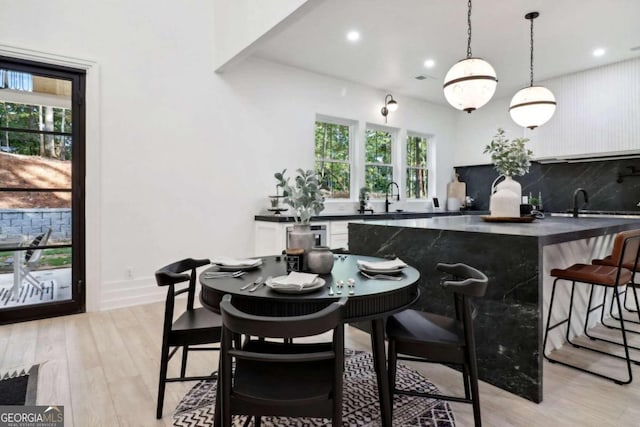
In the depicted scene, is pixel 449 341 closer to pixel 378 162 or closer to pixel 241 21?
pixel 241 21

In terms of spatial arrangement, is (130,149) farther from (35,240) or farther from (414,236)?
(414,236)

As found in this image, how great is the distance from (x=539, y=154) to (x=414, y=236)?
14.0 ft

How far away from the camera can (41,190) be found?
131 inches

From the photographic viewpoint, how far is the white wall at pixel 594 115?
186 inches

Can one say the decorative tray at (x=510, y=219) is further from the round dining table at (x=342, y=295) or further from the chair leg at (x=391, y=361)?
the chair leg at (x=391, y=361)

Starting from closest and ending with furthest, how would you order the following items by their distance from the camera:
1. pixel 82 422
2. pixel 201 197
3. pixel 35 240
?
pixel 82 422 → pixel 35 240 → pixel 201 197

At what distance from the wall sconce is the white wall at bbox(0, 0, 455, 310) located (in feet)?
5.73

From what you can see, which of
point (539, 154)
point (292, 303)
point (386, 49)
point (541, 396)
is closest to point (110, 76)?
point (386, 49)

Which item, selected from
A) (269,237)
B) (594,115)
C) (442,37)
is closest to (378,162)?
(442,37)

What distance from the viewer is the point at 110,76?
3541mm

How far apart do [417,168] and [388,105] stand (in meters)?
1.47

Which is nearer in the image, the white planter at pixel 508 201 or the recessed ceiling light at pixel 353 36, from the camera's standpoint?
the white planter at pixel 508 201

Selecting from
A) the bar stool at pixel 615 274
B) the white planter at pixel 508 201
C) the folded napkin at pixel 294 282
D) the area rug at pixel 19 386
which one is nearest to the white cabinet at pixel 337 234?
the white planter at pixel 508 201

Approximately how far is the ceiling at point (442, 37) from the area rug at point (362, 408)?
2.65 m
